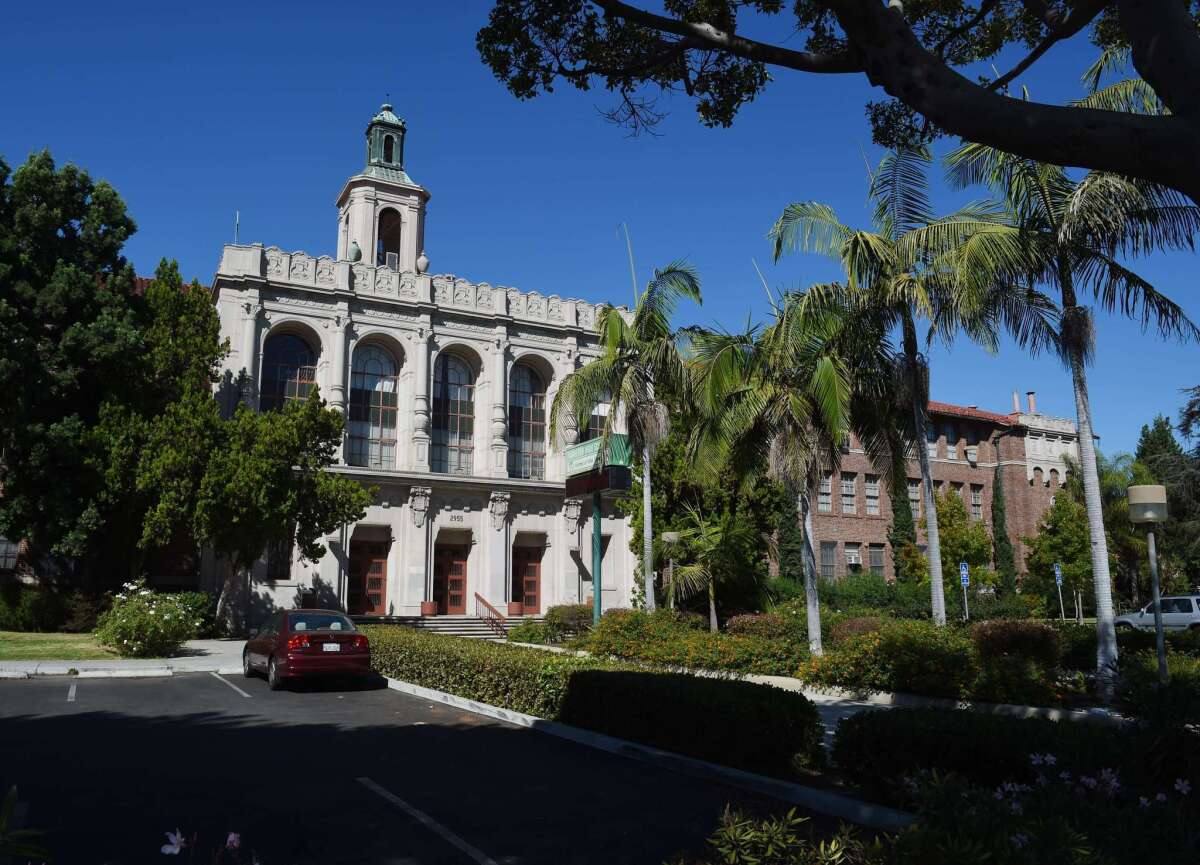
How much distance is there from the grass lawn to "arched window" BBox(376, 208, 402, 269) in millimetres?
19360

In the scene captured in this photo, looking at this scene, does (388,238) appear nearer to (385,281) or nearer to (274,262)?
(385,281)

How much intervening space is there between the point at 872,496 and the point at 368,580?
2494cm

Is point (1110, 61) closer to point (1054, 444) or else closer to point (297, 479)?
point (297, 479)

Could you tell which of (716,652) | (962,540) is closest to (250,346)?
(716,652)

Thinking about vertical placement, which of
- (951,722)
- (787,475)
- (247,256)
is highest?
(247,256)

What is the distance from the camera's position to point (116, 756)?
9695 mm

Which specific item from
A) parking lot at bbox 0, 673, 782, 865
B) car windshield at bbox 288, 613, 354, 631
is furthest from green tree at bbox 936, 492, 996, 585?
parking lot at bbox 0, 673, 782, 865

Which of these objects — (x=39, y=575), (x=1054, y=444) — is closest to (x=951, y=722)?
(x=39, y=575)

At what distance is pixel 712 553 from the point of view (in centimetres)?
3078

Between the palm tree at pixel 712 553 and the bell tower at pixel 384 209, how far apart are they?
16241mm

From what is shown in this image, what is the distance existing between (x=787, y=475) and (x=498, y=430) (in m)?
18.4

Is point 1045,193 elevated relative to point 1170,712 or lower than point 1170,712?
elevated

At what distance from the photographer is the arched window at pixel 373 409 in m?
34.6

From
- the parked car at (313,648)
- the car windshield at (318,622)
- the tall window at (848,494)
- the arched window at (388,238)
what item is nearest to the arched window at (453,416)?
the arched window at (388,238)
